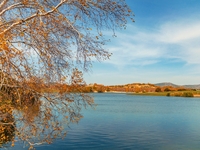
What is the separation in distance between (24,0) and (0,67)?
61.9 inches

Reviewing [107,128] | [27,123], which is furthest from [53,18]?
[107,128]

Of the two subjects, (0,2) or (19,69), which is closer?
(19,69)

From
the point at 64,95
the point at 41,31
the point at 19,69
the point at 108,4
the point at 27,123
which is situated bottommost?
the point at 27,123

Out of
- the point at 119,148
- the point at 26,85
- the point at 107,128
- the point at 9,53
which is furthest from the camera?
the point at 107,128

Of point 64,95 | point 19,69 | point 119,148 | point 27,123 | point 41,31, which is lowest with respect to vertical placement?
point 119,148

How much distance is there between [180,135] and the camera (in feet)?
53.1

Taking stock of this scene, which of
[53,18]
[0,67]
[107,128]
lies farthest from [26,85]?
[107,128]

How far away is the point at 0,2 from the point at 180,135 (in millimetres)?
14719

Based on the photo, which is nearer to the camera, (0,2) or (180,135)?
(0,2)

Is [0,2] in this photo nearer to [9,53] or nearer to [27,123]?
[9,53]

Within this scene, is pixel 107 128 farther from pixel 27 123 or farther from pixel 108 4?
pixel 108 4

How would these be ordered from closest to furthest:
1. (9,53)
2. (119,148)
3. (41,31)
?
(9,53) < (41,31) < (119,148)

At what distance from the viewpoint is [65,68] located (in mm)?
5566

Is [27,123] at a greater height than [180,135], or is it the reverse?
[27,123]
